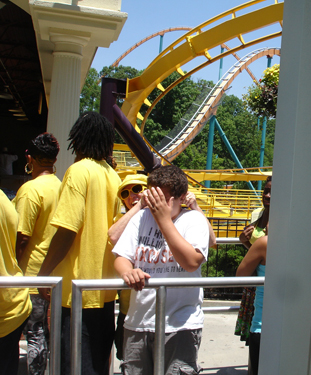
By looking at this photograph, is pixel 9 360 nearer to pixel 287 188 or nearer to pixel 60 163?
pixel 287 188

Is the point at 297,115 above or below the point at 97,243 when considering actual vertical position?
above

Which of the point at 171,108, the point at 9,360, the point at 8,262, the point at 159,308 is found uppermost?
the point at 171,108

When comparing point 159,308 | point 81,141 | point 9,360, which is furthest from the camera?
point 81,141

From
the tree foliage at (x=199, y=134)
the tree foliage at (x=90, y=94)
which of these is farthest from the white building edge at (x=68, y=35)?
the tree foliage at (x=90, y=94)

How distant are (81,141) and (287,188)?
1.36 m

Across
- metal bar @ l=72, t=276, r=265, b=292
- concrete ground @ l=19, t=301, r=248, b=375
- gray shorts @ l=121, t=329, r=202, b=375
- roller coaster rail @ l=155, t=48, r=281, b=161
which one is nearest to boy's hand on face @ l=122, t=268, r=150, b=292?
metal bar @ l=72, t=276, r=265, b=292

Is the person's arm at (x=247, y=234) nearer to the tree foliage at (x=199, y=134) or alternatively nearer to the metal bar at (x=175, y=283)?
the metal bar at (x=175, y=283)

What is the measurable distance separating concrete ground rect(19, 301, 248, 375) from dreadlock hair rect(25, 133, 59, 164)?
149 centimetres

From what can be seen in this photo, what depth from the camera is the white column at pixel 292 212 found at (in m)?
1.08

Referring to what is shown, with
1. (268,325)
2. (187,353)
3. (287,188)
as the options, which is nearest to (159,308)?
(187,353)

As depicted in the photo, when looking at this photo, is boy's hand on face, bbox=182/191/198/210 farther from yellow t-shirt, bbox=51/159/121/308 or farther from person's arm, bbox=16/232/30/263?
person's arm, bbox=16/232/30/263

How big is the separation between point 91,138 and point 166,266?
2.62 feet

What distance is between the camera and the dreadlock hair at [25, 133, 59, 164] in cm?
252

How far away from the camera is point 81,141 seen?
2207mm
